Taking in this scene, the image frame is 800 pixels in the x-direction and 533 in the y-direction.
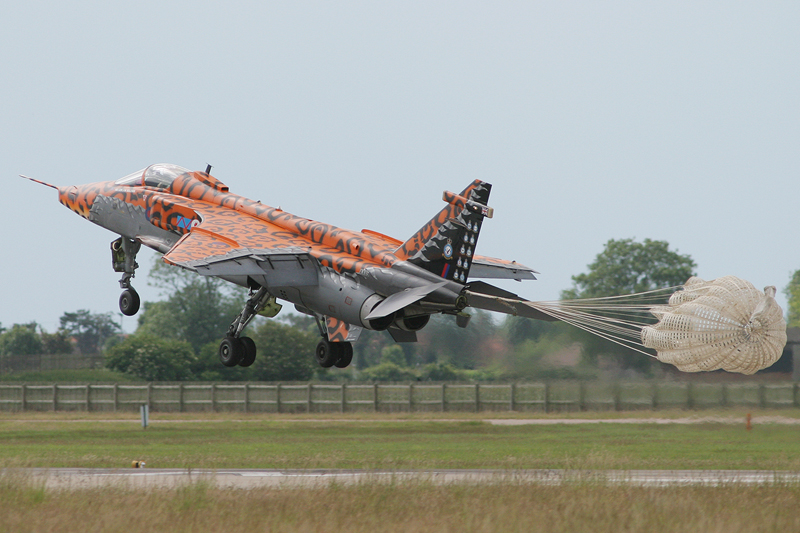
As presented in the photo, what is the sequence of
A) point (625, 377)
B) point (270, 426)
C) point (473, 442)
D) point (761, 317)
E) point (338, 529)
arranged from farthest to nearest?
point (270, 426), point (473, 442), point (625, 377), point (761, 317), point (338, 529)

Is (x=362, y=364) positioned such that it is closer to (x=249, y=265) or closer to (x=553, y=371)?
(x=553, y=371)

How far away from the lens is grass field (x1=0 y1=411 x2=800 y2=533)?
57.7ft

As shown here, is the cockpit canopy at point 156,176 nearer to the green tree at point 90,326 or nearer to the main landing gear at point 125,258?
the main landing gear at point 125,258

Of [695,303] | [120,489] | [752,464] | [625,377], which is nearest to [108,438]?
[120,489]

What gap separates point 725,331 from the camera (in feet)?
63.6

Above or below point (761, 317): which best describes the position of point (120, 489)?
below

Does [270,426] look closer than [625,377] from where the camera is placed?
No

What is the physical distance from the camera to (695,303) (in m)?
19.6

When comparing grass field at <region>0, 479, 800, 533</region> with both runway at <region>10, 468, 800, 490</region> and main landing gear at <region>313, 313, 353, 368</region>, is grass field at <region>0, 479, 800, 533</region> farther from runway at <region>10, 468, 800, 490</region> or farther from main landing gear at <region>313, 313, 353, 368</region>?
main landing gear at <region>313, 313, 353, 368</region>

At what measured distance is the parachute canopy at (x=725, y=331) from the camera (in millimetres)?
19125

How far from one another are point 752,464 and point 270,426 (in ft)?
89.9

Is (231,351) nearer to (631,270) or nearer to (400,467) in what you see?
(400,467)

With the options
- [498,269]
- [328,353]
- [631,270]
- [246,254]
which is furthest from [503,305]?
[631,270]

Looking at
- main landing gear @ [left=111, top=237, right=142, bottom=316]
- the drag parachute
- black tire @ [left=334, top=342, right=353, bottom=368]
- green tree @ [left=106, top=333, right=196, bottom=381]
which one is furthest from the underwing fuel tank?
green tree @ [left=106, top=333, right=196, bottom=381]
